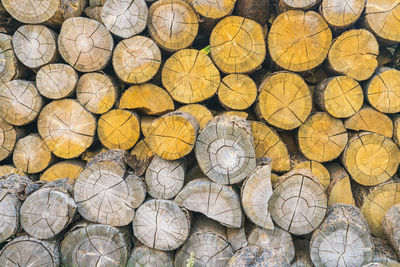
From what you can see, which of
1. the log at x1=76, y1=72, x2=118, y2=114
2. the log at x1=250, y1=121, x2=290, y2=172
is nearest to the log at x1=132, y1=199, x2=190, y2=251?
the log at x1=250, y1=121, x2=290, y2=172

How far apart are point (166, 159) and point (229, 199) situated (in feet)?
2.17

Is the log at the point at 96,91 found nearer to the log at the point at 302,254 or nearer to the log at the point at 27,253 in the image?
the log at the point at 27,253

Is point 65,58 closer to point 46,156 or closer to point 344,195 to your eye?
point 46,156

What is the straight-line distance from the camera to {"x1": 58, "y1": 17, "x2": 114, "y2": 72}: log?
3221 millimetres

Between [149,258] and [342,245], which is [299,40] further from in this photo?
[149,258]

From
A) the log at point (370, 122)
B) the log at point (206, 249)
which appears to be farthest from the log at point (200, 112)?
the log at point (370, 122)

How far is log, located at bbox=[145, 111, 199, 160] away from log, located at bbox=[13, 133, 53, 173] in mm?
1416

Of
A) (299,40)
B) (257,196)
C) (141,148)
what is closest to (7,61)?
(141,148)

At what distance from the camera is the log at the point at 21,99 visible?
10.9ft

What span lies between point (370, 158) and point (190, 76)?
2056 mm

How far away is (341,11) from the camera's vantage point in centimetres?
316

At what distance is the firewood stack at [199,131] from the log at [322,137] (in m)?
0.01

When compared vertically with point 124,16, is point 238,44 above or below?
below

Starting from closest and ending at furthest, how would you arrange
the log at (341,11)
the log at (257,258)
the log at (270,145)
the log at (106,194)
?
the log at (257,258) < the log at (106,194) < the log at (341,11) < the log at (270,145)
